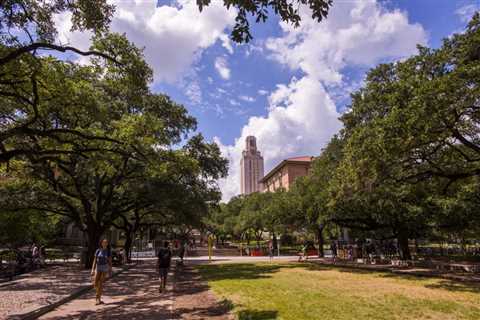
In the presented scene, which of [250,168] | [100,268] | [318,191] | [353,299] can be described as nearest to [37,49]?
[100,268]

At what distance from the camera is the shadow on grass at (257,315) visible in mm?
7755

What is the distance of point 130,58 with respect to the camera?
1225cm

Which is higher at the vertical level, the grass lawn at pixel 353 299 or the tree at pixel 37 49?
the tree at pixel 37 49

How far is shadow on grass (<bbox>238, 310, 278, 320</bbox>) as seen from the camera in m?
7.76

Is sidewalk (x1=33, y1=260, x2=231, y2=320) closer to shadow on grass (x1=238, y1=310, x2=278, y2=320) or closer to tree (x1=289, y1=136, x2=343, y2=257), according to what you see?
shadow on grass (x1=238, y1=310, x2=278, y2=320)

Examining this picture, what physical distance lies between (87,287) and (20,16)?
380 inches

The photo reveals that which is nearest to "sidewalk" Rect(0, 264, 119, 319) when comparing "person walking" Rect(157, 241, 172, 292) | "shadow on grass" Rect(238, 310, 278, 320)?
"person walking" Rect(157, 241, 172, 292)

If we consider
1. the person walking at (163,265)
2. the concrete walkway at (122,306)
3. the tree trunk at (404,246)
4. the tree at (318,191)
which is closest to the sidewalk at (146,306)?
the concrete walkway at (122,306)

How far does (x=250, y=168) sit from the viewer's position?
174250mm

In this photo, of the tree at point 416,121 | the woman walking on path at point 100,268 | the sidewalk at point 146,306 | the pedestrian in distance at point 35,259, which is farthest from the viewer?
the pedestrian in distance at point 35,259

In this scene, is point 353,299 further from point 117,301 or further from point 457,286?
point 117,301

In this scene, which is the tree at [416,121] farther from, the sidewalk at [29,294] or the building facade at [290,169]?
the building facade at [290,169]

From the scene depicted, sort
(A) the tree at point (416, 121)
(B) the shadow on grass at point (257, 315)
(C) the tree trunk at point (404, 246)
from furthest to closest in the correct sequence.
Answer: (C) the tree trunk at point (404, 246)
(A) the tree at point (416, 121)
(B) the shadow on grass at point (257, 315)

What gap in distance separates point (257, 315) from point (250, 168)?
546 ft
